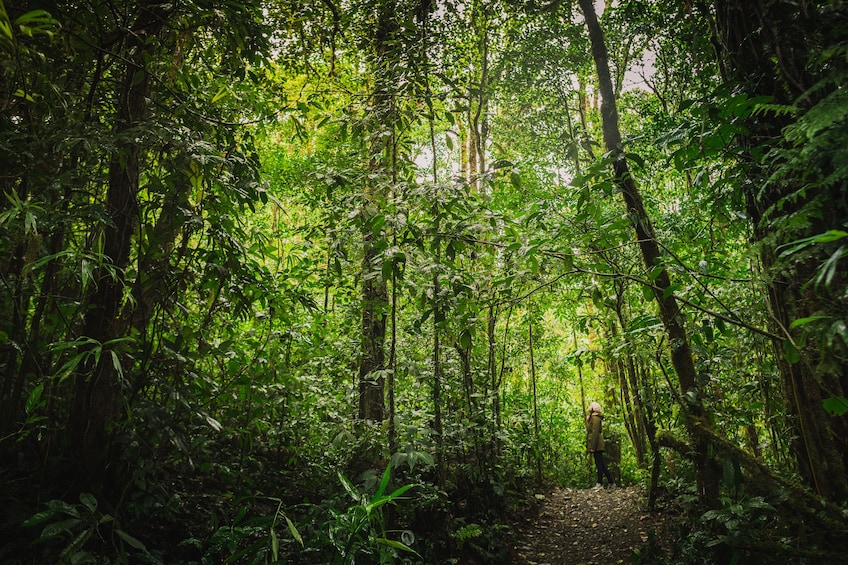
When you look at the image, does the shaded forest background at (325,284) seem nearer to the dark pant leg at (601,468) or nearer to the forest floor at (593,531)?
the forest floor at (593,531)

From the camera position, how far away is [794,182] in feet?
6.20

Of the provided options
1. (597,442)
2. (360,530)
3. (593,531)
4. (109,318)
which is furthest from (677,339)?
(597,442)

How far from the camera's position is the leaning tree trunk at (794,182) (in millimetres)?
1697

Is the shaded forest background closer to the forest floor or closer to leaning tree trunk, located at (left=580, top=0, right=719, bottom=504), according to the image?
leaning tree trunk, located at (left=580, top=0, right=719, bottom=504)

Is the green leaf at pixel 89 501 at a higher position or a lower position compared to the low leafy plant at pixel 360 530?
higher

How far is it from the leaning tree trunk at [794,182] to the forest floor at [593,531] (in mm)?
1886

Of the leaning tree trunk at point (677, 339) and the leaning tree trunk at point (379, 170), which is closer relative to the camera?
the leaning tree trunk at point (379, 170)

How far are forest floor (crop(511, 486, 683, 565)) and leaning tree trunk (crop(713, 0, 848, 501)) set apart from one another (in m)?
1.89

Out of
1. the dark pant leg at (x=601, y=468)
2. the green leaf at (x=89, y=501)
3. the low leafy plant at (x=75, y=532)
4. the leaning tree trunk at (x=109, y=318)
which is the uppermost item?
the leaning tree trunk at (x=109, y=318)

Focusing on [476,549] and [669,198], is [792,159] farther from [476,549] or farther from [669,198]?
[669,198]

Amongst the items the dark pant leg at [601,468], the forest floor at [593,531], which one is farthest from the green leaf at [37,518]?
the dark pant leg at [601,468]

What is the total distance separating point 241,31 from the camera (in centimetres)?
249

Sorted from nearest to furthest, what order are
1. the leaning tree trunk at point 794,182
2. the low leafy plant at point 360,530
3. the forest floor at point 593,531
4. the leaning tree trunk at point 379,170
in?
the leaning tree trunk at point 794,182 → the low leafy plant at point 360,530 → the leaning tree trunk at point 379,170 → the forest floor at point 593,531

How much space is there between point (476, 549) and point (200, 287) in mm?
3309
